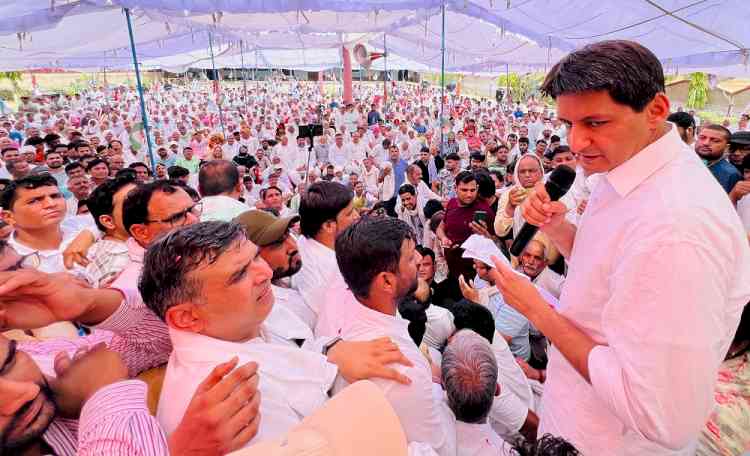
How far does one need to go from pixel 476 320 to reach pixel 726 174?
10.6ft

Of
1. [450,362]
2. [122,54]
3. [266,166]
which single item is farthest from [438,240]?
[122,54]

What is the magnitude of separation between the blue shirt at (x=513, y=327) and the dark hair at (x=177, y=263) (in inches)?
70.9

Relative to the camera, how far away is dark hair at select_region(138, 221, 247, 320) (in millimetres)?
1063

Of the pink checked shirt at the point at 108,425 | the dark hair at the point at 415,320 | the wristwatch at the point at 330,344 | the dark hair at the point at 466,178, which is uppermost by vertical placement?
the pink checked shirt at the point at 108,425

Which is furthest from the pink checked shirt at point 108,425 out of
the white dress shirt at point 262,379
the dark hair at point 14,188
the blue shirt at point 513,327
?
the dark hair at point 14,188

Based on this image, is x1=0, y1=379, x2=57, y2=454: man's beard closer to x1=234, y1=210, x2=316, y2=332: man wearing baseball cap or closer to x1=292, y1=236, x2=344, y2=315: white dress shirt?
x1=234, y1=210, x2=316, y2=332: man wearing baseball cap

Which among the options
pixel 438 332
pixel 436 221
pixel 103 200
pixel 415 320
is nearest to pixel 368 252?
pixel 415 320

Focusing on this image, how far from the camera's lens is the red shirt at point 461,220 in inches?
158

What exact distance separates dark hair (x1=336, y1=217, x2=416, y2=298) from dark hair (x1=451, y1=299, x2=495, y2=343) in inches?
23.9

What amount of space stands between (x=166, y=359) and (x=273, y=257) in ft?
2.88

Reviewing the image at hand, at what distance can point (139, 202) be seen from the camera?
1.93 m

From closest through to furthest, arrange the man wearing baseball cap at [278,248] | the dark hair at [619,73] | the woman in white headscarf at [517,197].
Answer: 1. the dark hair at [619,73]
2. the man wearing baseball cap at [278,248]
3. the woman in white headscarf at [517,197]

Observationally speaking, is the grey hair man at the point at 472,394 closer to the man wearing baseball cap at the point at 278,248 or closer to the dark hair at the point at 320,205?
the man wearing baseball cap at the point at 278,248

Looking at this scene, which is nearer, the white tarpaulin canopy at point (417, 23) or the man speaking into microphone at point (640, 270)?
the man speaking into microphone at point (640, 270)
